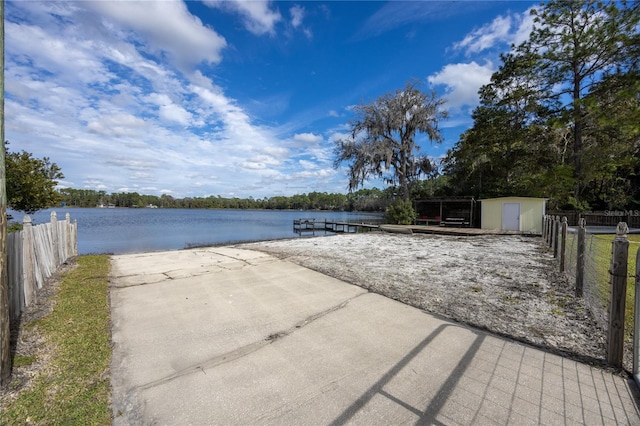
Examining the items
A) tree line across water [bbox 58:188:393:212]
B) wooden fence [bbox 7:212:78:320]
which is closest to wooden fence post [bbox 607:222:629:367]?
wooden fence [bbox 7:212:78:320]

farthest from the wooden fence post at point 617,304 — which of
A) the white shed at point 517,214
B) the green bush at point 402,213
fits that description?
the green bush at point 402,213

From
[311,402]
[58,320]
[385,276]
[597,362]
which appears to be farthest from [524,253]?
[58,320]

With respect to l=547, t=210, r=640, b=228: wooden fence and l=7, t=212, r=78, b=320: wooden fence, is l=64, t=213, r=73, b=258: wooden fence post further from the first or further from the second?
l=547, t=210, r=640, b=228: wooden fence

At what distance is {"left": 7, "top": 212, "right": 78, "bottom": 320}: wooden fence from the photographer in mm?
3672

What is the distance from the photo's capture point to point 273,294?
15.9 ft

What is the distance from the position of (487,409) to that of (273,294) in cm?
339

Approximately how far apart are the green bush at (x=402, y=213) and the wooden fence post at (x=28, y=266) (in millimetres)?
19808

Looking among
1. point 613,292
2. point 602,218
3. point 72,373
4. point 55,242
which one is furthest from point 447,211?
point 72,373

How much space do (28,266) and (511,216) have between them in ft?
65.4

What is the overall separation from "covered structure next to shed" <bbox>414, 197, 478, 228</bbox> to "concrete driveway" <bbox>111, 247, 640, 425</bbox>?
18.1 meters

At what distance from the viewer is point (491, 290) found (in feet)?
16.3

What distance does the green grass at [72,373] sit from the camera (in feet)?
6.55

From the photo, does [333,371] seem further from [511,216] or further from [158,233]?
[158,233]

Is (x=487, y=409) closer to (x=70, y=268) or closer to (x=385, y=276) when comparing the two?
(x=385, y=276)
